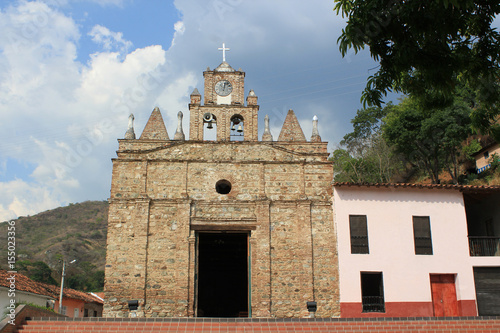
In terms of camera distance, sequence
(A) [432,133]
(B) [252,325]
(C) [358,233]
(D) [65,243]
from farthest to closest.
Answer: (D) [65,243], (A) [432,133], (C) [358,233], (B) [252,325]

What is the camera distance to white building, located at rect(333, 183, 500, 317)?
18906mm

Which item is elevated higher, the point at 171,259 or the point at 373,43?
the point at 373,43

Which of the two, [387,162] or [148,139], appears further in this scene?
[387,162]

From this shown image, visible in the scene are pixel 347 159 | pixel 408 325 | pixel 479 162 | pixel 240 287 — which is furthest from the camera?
pixel 347 159

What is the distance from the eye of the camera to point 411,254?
1942cm

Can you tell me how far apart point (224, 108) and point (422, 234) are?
10.6 metres

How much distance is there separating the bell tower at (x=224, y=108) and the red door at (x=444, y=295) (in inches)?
397

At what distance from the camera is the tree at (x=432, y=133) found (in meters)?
33.0

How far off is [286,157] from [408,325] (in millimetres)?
8795

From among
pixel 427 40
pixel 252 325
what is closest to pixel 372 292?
pixel 252 325

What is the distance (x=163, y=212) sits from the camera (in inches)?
786

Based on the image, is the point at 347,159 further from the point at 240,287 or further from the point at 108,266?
the point at 108,266

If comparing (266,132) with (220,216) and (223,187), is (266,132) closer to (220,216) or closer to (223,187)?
(223,187)

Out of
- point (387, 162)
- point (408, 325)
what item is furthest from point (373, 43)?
point (387, 162)
